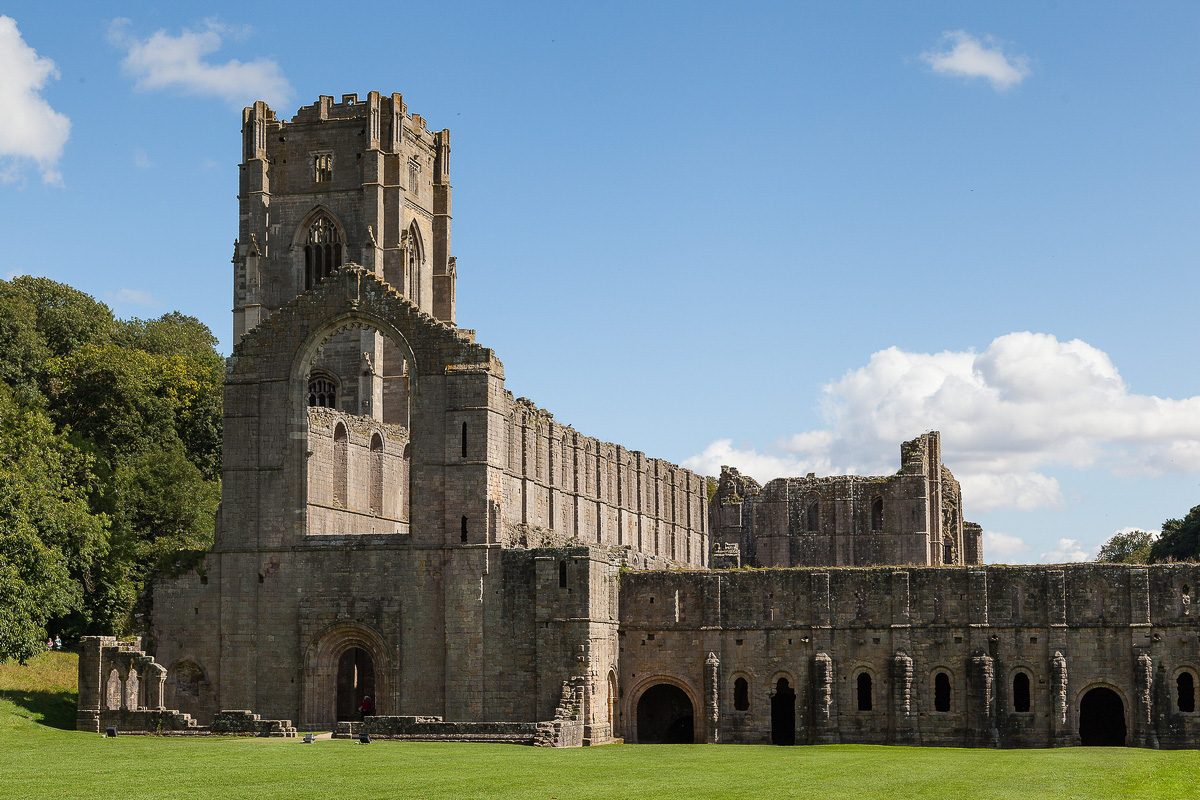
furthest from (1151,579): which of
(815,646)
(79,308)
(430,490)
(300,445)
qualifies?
(79,308)

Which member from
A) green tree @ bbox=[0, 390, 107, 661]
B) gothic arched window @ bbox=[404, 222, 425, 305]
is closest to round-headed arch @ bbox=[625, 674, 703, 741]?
green tree @ bbox=[0, 390, 107, 661]

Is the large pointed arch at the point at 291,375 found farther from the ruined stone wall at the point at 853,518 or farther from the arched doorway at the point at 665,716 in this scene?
the ruined stone wall at the point at 853,518

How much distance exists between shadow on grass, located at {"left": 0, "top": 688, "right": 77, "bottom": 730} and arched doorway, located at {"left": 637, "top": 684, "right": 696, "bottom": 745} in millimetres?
16845

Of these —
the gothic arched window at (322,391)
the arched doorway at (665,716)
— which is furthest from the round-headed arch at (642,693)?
the gothic arched window at (322,391)

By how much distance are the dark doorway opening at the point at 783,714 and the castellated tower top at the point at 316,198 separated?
3923 centimetres

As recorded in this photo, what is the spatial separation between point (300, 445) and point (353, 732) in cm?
993

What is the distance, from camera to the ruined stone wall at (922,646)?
47.2 m

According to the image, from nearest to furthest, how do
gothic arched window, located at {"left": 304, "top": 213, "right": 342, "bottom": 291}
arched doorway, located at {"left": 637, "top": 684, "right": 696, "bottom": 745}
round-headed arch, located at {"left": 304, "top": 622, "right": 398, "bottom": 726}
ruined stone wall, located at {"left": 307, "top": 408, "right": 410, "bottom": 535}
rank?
round-headed arch, located at {"left": 304, "top": 622, "right": 398, "bottom": 726} → arched doorway, located at {"left": 637, "top": 684, "right": 696, "bottom": 745} → ruined stone wall, located at {"left": 307, "top": 408, "right": 410, "bottom": 535} → gothic arched window, located at {"left": 304, "top": 213, "right": 342, "bottom": 291}

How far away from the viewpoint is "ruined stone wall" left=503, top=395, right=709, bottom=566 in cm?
5812

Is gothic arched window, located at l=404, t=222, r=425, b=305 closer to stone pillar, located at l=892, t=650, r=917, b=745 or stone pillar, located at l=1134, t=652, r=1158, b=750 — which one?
stone pillar, located at l=892, t=650, r=917, b=745

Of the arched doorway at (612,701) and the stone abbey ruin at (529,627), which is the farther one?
the arched doorway at (612,701)

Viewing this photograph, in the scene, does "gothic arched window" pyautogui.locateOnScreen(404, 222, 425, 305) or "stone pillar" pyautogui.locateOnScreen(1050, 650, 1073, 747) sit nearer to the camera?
"stone pillar" pyautogui.locateOnScreen(1050, 650, 1073, 747)

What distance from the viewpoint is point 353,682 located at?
53312 millimetres

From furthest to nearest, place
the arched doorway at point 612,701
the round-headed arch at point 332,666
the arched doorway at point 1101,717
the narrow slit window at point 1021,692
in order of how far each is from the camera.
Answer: the arched doorway at point 1101,717 < the round-headed arch at point 332,666 < the arched doorway at point 612,701 < the narrow slit window at point 1021,692
